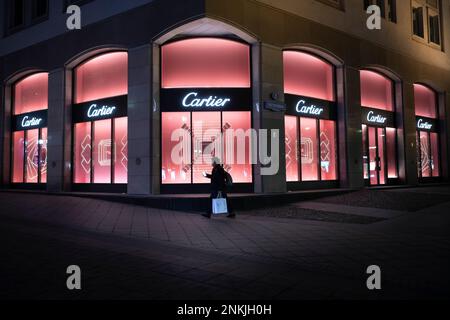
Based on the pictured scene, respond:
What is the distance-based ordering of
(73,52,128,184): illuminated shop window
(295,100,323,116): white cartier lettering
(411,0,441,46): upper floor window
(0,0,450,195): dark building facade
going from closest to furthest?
1. (0,0,450,195): dark building facade
2. (73,52,128,184): illuminated shop window
3. (295,100,323,116): white cartier lettering
4. (411,0,441,46): upper floor window

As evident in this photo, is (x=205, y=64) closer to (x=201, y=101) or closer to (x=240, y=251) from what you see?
(x=201, y=101)

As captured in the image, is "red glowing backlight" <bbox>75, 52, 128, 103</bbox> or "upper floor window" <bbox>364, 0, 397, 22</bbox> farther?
"upper floor window" <bbox>364, 0, 397, 22</bbox>

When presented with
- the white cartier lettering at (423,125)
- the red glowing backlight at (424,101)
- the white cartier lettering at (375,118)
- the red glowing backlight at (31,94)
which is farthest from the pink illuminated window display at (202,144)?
the red glowing backlight at (424,101)

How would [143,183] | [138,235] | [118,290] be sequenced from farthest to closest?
[143,183], [138,235], [118,290]

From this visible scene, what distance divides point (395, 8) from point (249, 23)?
12.5m

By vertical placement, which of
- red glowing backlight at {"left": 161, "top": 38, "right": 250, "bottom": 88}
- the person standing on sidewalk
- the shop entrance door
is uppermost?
red glowing backlight at {"left": 161, "top": 38, "right": 250, "bottom": 88}

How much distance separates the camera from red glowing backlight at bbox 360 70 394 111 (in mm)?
20828

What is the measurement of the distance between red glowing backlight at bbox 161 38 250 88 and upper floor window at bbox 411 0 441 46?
15.0 m

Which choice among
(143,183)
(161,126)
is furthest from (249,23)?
(143,183)

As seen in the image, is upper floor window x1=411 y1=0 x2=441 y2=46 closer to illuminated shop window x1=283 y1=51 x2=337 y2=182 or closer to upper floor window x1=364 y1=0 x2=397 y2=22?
upper floor window x1=364 y1=0 x2=397 y2=22

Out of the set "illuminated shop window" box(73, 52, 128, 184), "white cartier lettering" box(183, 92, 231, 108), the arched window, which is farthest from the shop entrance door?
"illuminated shop window" box(73, 52, 128, 184)
